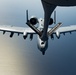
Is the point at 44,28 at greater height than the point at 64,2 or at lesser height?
lesser

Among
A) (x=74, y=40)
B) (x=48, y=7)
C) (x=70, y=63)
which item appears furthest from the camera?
(x=74, y=40)

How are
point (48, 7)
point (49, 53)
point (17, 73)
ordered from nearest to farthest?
point (48, 7)
point (17, 73)
point (49, 53)

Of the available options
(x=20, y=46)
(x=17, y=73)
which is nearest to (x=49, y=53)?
(x=17, y=73)

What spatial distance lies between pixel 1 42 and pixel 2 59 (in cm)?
2337

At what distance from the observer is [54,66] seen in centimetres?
5722

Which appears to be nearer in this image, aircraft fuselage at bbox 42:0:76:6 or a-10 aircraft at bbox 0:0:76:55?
aircraft fuselage at bbox 42:0:76:6

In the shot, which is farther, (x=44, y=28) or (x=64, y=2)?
(x=44, y=28)

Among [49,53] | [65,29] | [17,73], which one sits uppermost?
[65,29]

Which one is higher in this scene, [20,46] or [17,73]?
[20,46]

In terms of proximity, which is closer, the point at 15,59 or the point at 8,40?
the point at 15,59

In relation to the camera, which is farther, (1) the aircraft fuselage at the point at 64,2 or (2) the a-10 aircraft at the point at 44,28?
(2) the a-10 aircraft at the point at 44,28

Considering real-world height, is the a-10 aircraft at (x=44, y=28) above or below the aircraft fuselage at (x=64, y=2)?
below

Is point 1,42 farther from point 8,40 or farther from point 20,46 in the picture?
point 20,46

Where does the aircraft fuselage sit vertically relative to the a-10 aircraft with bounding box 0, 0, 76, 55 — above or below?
above
